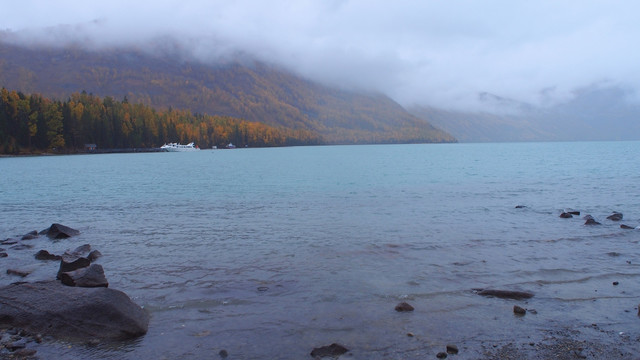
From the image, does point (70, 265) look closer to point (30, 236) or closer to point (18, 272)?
point (18, 272)

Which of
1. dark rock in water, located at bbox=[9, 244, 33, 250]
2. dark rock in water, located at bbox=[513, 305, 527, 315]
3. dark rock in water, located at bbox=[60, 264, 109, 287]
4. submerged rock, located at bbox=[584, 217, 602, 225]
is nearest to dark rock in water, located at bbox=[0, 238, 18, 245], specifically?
dark rock in water, located at bbox=[9, 244, 33, 250]

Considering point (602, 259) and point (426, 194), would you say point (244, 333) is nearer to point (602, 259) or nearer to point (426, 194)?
point (602, 259)

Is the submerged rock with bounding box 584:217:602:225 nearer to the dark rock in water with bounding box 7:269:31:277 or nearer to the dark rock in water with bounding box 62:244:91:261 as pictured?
the dark rock in water with bounding box 62:244:91:261

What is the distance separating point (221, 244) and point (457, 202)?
67.2 feet

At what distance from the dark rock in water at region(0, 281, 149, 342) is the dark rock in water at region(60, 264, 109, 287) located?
1586 mm

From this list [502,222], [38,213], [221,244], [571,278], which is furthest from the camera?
[38,213]

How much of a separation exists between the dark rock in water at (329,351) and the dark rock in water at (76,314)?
4.46 meters

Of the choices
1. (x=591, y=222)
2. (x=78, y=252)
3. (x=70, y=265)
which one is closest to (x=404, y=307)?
(x=70, y=265)

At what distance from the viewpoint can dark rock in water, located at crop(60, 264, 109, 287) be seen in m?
13.8

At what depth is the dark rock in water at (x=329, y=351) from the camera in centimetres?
977

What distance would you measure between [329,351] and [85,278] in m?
8.62

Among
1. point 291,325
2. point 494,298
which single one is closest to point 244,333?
point 291,325

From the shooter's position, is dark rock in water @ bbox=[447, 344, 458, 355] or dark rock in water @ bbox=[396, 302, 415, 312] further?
dark rock in water @ bbox=[396, 302, 415, 312]

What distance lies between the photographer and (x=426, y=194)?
4000 cm
